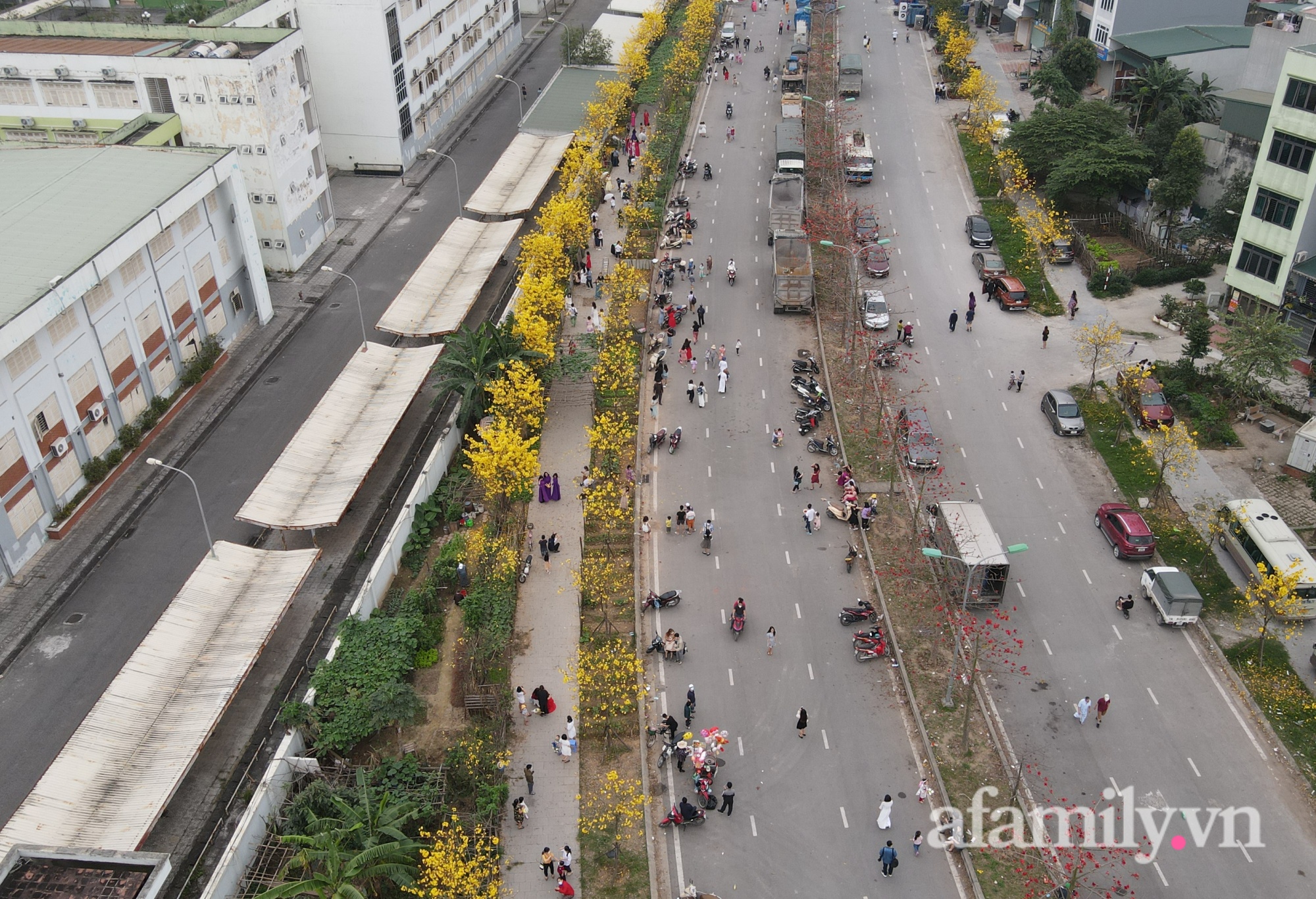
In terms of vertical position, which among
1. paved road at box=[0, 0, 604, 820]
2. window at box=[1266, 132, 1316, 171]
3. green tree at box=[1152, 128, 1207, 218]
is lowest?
paved road at box=[0, 0, 604, 820]

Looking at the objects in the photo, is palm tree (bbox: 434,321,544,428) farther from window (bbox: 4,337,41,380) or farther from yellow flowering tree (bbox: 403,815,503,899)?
yellow flowering tree (bbox: 403,815,503,899)

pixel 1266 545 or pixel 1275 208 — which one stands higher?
pixel 1275 208

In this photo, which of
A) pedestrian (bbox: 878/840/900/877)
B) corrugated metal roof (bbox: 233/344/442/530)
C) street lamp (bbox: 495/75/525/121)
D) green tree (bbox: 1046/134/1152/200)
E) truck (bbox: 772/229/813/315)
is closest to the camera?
pedestrian (bbox: 878/840/900/877)

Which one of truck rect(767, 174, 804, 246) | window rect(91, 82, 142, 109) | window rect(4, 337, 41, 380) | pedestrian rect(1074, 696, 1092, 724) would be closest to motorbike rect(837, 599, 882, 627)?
pedestrian rect(1074, 696, 1092, 724)

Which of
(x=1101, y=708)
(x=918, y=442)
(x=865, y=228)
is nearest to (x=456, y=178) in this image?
(x=865, y=228)

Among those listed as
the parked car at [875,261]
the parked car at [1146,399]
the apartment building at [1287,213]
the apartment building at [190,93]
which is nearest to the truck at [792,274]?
the parked car at [875,261]

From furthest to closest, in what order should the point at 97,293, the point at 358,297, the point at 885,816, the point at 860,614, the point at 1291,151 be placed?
1. the point at 358,297
2. the point at 1291,151
3. the point at 97,293
4. the point at 860,614
5. the point at 885,816

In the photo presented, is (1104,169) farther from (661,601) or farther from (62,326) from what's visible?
(62,326)

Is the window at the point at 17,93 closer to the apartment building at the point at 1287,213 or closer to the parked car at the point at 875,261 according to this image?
the parked car at the point at 875,261
